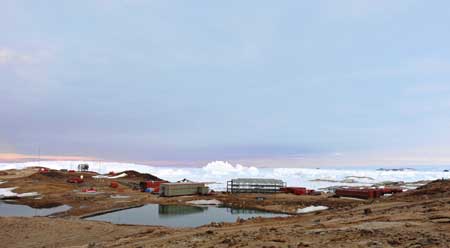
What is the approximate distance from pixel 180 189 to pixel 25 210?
17400 mm

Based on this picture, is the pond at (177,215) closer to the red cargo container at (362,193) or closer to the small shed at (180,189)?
the small shed at (180,189)

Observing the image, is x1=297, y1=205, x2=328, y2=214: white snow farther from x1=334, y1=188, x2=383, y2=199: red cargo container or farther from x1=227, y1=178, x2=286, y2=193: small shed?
x1=227, y1=178, x2=286, y2=193: small shed

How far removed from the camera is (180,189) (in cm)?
4303

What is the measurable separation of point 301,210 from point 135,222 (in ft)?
48.7

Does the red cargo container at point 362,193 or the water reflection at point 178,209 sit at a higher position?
the red cargo container at point 362,193

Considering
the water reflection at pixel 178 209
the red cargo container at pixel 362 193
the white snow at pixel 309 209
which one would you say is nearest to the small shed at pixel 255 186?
the red cargo container at pixel 362 193

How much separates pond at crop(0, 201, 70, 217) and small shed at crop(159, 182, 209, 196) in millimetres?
11881

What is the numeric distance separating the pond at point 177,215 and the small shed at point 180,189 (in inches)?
251

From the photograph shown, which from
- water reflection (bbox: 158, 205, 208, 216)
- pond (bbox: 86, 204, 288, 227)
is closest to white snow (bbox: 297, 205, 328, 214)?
pond (bbox: 86, 204, 288, 227)

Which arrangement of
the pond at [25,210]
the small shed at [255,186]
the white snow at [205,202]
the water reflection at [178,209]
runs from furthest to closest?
the small shed at [255,186]
the white snow at [205,202]
the water reflection at [178,209]
the pond at [25,210]

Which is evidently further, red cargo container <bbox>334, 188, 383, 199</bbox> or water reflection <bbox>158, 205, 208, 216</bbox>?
red cargo container <bbox>334, 188, 383, 199</bbox>

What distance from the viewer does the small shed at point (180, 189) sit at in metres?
42.1

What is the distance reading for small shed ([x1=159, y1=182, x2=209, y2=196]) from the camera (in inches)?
1656

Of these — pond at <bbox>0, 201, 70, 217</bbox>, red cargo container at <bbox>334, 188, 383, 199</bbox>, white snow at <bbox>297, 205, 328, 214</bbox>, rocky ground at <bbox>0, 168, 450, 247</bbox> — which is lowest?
pond at <bbox>0, 201, 70, 217</bbox>
